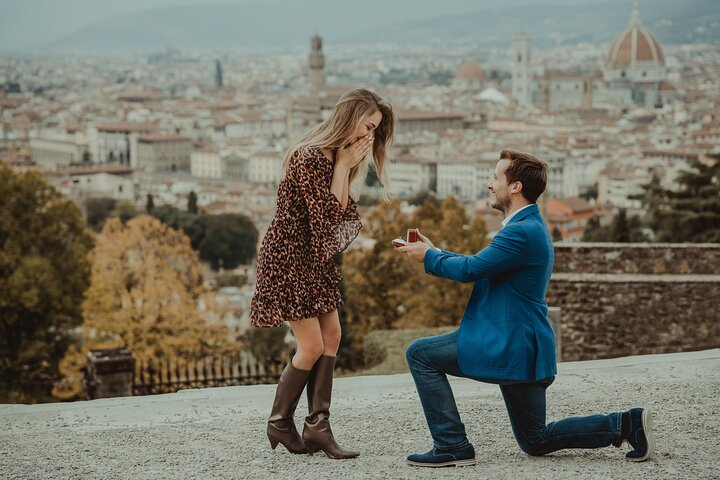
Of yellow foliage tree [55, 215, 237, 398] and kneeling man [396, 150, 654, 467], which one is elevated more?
kneeling man [396, 150, 654, 467]

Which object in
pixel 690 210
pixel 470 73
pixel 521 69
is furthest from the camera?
pixel 470 73

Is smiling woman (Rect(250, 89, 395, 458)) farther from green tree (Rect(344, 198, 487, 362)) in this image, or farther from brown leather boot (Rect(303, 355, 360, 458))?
green tree (Rect(344, 198, 487, 362))

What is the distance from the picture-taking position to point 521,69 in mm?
130500

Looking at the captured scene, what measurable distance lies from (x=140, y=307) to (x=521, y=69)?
12080 centimetres

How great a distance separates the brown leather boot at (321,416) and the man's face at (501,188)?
576mm

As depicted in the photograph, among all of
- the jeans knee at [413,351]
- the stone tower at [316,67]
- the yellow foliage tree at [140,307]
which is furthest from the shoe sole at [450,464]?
the stone tower at [316,67]

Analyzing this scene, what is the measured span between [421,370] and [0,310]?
995 cm

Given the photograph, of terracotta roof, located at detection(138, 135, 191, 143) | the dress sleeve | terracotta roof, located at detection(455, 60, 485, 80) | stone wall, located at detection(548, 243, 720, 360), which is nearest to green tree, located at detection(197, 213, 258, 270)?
stone wall, located at detection(548, 243, 720, 360)

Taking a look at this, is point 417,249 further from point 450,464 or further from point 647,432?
point 647,432

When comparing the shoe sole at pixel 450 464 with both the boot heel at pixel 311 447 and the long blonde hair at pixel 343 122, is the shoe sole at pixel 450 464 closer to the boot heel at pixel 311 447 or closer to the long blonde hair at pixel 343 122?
the boot heel at pixel 311 447

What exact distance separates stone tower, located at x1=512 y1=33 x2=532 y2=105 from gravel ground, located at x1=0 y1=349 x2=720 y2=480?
127m

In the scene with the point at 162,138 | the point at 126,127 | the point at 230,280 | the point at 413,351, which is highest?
the point at 413,351

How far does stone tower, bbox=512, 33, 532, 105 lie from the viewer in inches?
5078

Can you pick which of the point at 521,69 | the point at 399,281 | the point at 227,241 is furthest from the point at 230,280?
the point at 521,69
